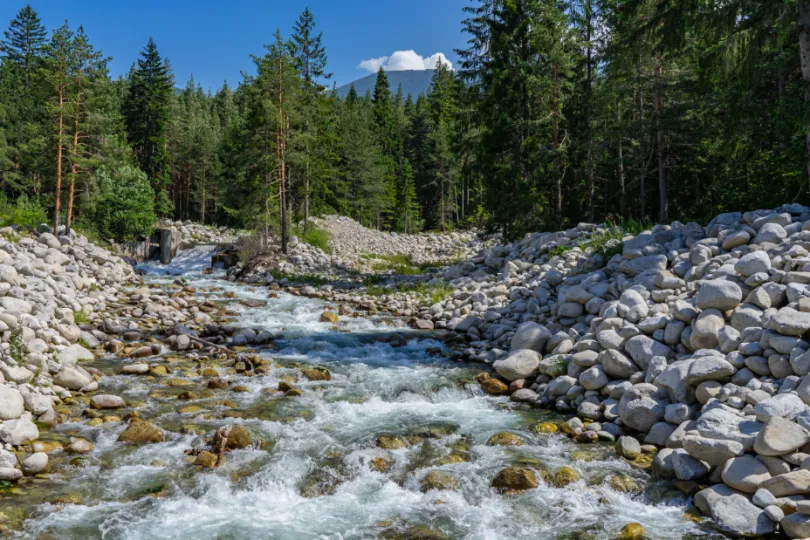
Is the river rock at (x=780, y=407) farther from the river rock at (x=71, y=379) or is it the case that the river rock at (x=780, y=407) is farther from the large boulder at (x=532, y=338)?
the river rock at (x=71, y=379)

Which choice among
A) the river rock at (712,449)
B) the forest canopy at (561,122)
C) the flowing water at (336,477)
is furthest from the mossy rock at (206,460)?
the forest canopy at (561,122)

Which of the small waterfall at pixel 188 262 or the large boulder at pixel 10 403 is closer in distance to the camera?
the large boulder at pixel 10 403

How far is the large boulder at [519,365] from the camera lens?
382 inches

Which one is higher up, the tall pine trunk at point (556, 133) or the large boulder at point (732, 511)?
the tall pine trunk at point (556, 133)

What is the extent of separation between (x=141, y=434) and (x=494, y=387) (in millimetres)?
5768

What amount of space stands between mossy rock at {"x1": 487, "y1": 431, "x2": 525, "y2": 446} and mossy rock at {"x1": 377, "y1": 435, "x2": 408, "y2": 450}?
1.19 metres

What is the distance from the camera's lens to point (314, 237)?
30.2m

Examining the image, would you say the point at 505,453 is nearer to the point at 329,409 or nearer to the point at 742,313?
the point at 329,409

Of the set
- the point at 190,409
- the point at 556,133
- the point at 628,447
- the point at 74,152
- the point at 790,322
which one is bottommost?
the point at 628,447

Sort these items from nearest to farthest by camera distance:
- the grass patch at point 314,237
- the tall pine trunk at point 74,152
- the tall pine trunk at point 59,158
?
1. the tall pine trunk at point 59,158
2. the tall pine trunk at point 74,152
3. the grass patch at point 314,237

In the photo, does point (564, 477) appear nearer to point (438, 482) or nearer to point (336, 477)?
point (438, 482)

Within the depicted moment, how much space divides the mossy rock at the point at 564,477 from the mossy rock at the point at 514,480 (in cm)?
25

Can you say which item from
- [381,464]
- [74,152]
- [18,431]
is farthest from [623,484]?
[74,152]

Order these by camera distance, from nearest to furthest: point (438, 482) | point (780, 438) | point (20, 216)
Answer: point (780, 438), point (438, 482), point (20, 216)
